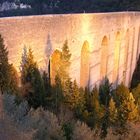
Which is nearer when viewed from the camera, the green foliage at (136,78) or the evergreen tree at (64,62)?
the evergreen tree at (64,62)

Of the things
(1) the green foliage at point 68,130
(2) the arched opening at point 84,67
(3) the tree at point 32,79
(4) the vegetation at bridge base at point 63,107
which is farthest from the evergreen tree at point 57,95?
(2) the arched opening at point 84,67

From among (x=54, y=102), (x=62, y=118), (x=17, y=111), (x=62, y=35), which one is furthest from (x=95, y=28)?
(x=17, y=111)

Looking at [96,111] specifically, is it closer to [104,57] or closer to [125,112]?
[125,112]

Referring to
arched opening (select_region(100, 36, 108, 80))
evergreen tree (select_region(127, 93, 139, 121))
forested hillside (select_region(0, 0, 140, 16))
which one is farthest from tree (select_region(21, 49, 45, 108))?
forested hillside (select_region(0, 0, 140, 16))

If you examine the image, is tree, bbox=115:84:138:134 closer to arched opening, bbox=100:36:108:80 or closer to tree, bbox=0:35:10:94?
arched opening, bbox=100:36:108:80

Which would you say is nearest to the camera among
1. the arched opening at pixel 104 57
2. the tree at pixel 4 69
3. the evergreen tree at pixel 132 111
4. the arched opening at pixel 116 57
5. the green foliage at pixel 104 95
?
the tree at pixel 4 69

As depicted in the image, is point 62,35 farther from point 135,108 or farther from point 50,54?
point 135,108

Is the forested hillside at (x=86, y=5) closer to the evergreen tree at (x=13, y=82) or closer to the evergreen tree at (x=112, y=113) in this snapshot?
the evergreen tree at (x=112, y=113)

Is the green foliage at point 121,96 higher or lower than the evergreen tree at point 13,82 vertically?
lower
